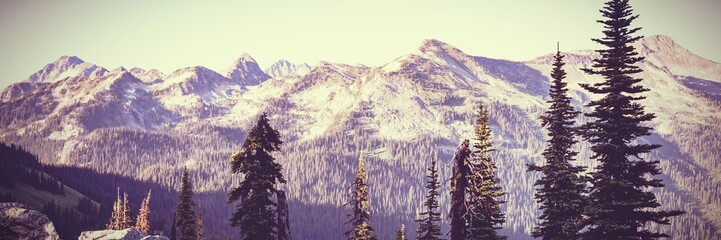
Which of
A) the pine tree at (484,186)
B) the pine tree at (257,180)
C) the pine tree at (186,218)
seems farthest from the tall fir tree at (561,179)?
the pine tree at (186,218)

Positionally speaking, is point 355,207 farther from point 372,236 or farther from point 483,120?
point 483,120

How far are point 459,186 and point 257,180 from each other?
38.6 ft

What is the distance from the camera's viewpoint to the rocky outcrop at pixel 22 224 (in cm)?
2936

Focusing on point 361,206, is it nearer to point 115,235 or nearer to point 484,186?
point 484,186

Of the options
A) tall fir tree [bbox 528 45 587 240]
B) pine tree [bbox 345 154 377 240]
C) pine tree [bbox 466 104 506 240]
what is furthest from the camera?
pine tree [bbox 345 154 377 240]

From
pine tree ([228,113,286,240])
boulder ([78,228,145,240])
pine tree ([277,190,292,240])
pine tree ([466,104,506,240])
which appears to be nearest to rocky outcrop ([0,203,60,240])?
boulder ([78,228,145,240])

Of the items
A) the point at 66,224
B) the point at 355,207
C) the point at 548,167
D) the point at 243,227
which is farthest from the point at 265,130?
the point at 66,224

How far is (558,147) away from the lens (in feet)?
116

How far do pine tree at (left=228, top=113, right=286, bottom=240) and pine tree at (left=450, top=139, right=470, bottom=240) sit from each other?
10.1 meters

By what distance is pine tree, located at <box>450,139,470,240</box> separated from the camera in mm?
24194

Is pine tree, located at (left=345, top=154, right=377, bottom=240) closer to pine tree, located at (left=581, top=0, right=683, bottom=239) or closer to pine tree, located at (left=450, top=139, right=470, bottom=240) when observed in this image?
pine tree, located at (left=450, top=139, right=470, bottom=240)

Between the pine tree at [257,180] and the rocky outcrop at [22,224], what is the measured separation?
36.8 ft

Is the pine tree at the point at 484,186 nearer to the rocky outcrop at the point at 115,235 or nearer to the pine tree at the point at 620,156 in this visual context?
the pine tree at the point at 620,156

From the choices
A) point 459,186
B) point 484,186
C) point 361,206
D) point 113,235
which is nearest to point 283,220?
point 459,186
